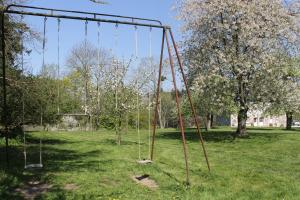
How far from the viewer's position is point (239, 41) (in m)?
27.0

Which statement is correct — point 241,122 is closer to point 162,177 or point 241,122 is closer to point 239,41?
point 239,41

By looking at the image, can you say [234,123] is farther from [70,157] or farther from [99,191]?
[99,191]

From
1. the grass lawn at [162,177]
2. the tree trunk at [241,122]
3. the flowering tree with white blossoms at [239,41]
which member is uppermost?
the flowering tree with white blossoms at [239,41]

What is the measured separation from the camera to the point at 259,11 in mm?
26953

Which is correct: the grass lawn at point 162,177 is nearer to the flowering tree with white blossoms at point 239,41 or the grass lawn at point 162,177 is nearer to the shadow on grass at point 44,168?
the shadow on grass at point 44,168

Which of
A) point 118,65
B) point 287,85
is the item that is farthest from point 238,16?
point 118,65

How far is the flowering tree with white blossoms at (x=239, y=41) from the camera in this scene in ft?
87.2

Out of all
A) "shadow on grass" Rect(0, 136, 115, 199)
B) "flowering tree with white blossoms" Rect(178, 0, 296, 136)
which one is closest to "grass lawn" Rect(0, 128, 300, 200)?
"shadow on grass" Rect(0, 136, 115, 199)

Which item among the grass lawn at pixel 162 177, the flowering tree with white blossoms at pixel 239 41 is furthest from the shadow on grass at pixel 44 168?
the flowering tree with white blossoms at pixel 239 41

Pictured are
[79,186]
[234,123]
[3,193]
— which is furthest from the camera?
[234,123]

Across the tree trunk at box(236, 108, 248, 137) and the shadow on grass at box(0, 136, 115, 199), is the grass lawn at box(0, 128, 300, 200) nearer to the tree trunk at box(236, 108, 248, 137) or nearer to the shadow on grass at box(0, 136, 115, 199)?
the shadow on grass at box(0, 136, 115, 199)

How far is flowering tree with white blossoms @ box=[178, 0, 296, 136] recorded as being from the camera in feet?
87.2

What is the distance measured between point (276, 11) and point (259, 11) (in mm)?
1141

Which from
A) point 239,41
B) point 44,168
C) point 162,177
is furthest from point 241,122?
point 44,168
